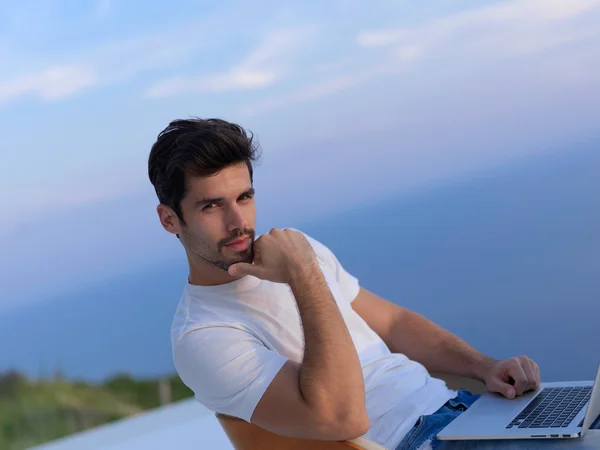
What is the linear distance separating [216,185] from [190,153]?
0.10 meters

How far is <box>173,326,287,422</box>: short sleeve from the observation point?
5.32 ft

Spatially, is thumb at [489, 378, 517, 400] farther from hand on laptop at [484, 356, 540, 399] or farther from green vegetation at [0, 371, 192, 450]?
green vegetation at [0, 371, 192, 450]

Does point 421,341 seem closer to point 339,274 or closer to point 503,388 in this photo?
point 339,274

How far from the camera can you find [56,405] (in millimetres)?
8672

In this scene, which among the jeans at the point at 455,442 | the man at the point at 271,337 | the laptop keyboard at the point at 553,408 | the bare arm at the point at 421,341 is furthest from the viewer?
the bare arm at the point at 421,341

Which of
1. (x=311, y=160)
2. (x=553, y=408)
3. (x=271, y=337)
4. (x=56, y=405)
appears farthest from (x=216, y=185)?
(x=56, y=405)

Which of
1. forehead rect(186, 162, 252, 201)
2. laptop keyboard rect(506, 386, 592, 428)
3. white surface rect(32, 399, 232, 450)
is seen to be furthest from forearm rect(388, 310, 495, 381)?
white surface rect(32, 399, 232, 450)

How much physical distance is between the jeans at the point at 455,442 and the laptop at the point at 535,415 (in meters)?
0.01

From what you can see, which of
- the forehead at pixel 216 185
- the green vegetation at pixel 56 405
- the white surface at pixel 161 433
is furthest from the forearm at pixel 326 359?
the green vegetation at pixel 56 405

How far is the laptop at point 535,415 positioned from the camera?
141 cm

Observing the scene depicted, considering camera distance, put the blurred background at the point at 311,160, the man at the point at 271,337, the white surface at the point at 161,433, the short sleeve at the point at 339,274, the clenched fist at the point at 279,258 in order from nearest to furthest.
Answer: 1. the man at the point at 271,337
2. the clenched fist at the point at 279,258
3. the short sleeve at the point at 339,274
4. the white surface at the point at 161,433
5. the blurred background at the point at 311,160

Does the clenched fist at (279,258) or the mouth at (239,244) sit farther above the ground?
the mouth at (239,244)

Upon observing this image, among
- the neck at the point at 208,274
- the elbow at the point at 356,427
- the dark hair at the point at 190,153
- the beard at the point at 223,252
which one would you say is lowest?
the elbow at the point at 356,427

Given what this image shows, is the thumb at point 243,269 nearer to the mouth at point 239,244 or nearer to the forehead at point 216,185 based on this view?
the mouth at point 239,244
